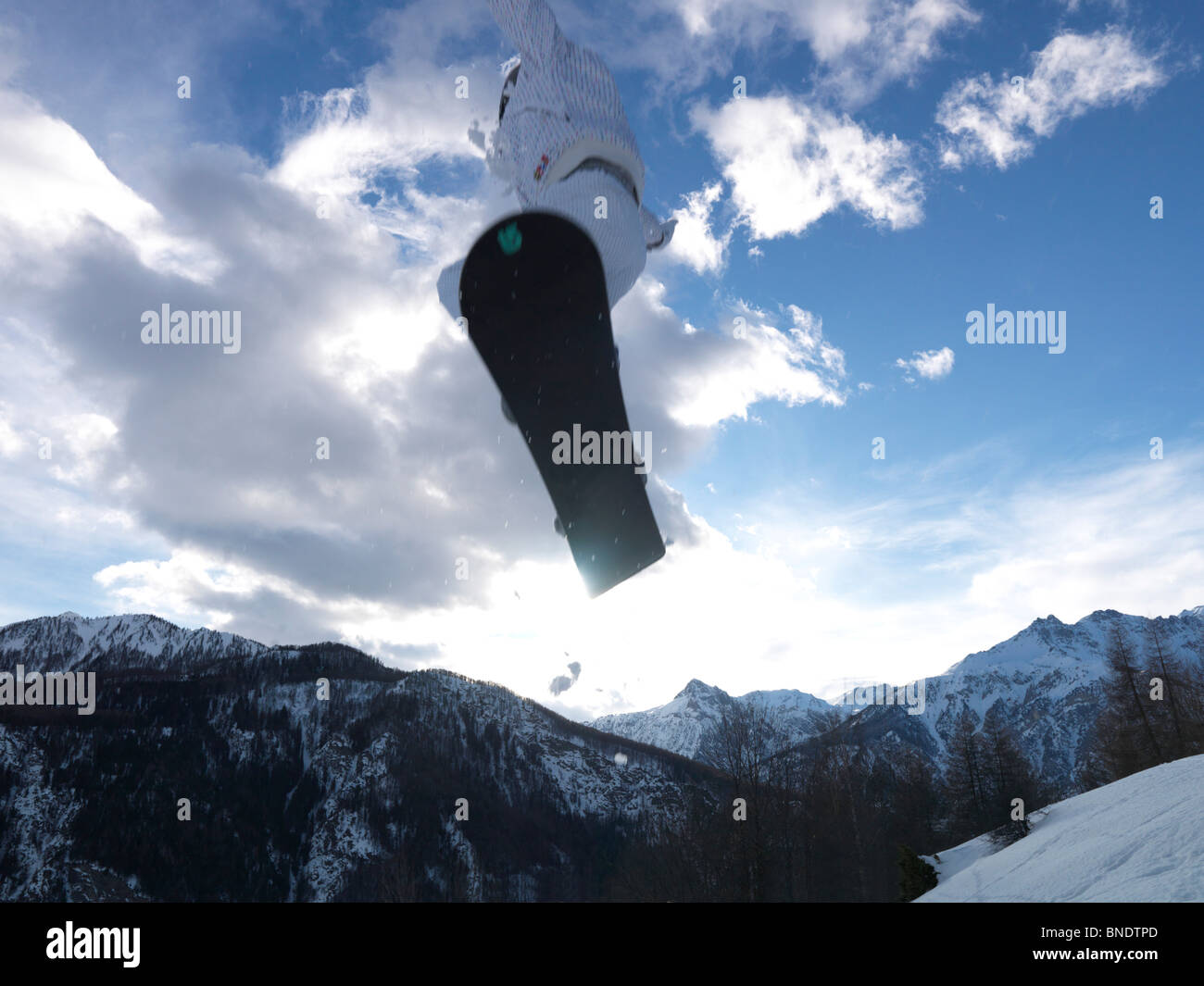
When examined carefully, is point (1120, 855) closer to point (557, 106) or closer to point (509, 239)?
point (509, 239)

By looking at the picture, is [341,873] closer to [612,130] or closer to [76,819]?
[76,819]

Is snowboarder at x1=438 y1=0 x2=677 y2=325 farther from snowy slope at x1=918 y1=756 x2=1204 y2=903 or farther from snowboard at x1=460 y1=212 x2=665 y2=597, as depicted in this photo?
snowy slope at x1=918 y1=756 x2=1204 y2=903

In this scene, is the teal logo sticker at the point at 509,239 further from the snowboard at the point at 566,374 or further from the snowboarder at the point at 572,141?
the snowboarder at the point at 572,141

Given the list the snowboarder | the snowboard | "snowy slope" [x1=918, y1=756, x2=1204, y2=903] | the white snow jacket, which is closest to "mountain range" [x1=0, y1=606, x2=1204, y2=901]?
"snowy slope" [x1=918, y1=756, x2=1204, y2=903]
